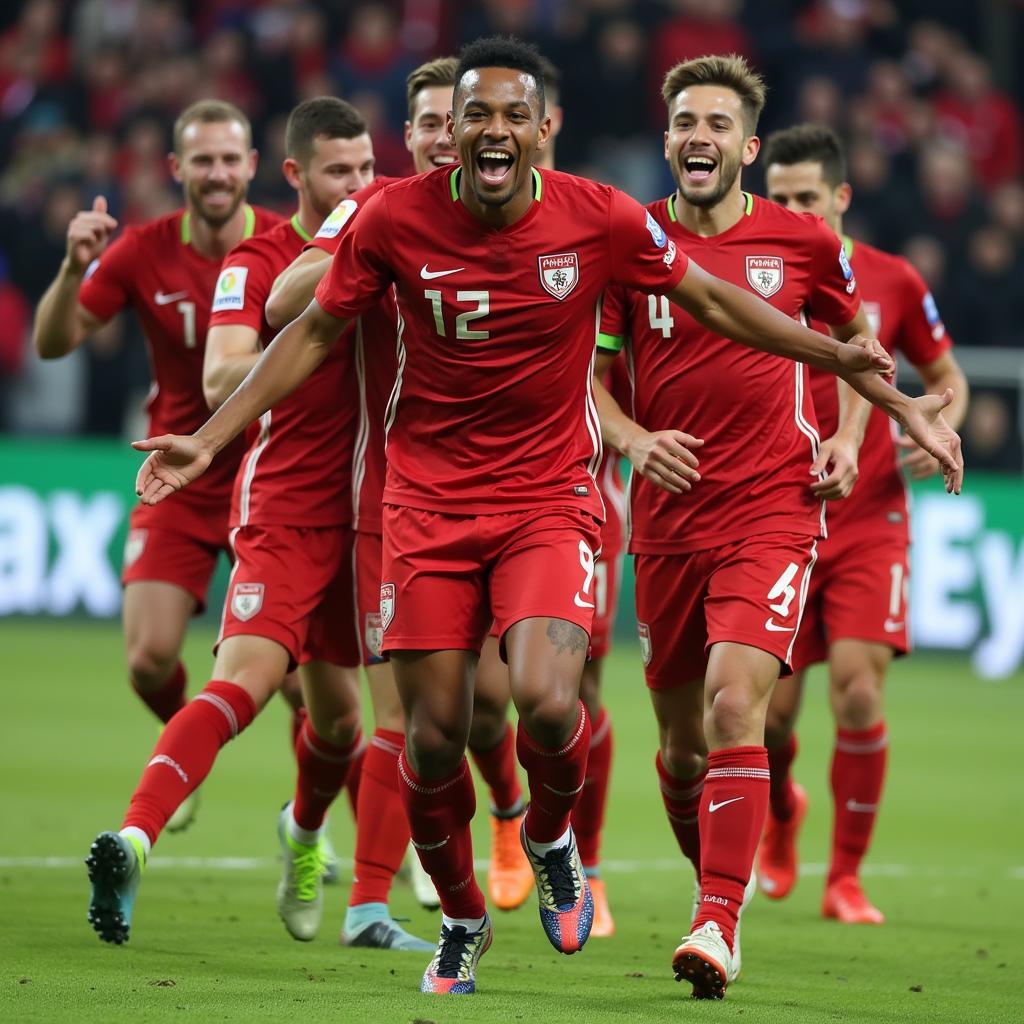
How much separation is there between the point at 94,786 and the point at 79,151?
949 centimetres

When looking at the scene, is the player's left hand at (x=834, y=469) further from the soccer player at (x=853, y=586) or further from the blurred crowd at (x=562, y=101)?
the blurred crowd at (x=562, y=101)

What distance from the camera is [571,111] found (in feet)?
58.4

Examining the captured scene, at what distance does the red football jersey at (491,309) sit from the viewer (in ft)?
17.8

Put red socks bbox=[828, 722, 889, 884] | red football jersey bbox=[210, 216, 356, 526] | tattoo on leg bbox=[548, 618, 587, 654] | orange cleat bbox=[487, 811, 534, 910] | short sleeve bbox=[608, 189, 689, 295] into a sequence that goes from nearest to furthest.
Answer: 1. tattoo on leg bbox=[548, 618, 587, 654]
2. short sleeve bbox=[608, 189, 689, 295]
3. red football jersey bbox=[210, 216, 356, 526]
4. orange cleat bbox=[487, 811, 534, 910]
5. red socks bbox=[828, 722, 889, 884]

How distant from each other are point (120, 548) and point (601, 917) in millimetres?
9708

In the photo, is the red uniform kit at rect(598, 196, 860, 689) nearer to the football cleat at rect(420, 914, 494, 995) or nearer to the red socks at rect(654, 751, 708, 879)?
the red socks at rect(654, 751, 708, 879)

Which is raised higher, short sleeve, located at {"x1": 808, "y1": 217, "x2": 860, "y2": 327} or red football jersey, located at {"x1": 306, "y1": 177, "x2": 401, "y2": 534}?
short sleeve, located at {"x1": 808, "y1": 217, "x2": 860, "y2": 327}

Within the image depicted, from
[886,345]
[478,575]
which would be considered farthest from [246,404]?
[886,345]

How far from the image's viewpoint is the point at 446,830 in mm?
5480

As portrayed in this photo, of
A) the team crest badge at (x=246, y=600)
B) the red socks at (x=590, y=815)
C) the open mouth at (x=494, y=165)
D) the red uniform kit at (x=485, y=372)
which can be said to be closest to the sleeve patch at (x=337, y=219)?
the red uniform kit at (x=485, y=372)

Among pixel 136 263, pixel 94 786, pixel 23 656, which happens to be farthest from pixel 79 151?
pixel 136 263

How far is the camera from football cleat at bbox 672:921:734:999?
5.20 m

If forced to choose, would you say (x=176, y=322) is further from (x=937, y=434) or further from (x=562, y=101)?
(x=562, y=101)

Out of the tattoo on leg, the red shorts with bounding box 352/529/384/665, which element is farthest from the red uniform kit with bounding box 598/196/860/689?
the red shorts with bounding box 352/529/384/665
